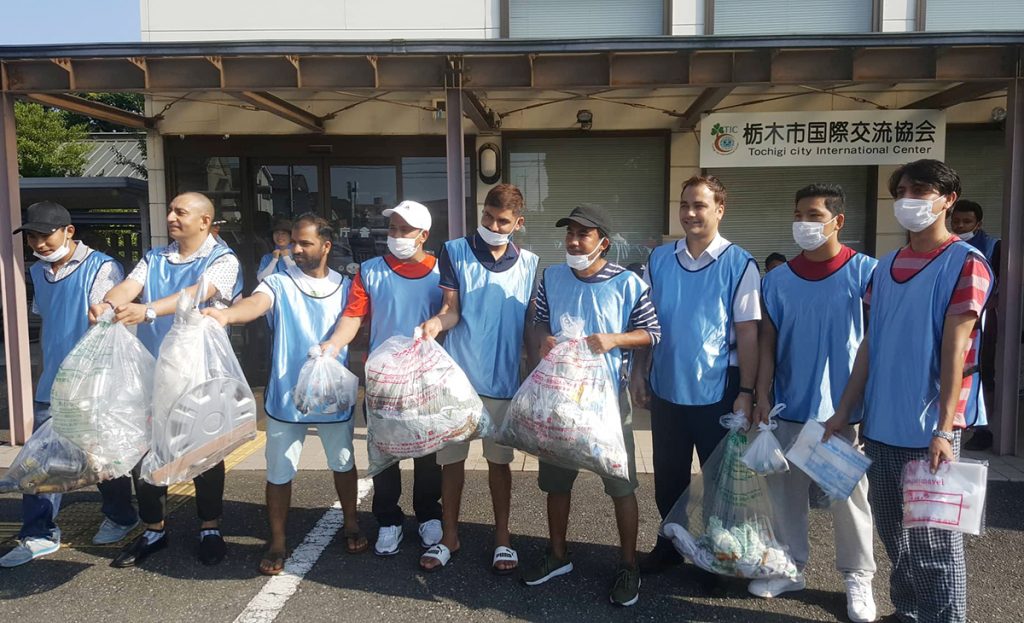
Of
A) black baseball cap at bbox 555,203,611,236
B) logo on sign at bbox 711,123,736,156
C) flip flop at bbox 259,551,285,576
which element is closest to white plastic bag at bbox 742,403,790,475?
black baseball cap at bbox 555,203,611,236

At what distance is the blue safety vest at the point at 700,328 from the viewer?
3.06 m

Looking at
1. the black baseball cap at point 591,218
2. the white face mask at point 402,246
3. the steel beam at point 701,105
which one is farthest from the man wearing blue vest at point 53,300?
the steel beam at point 701,105

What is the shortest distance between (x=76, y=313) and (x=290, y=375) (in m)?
1.19

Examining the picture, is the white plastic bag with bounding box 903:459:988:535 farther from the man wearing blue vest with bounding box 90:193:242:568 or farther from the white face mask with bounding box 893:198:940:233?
the man wearing blue vest with bounding box 90:193:242:568

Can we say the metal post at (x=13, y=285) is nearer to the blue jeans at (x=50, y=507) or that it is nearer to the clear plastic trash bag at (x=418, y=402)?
the blue jeans at (x=50, y=507)

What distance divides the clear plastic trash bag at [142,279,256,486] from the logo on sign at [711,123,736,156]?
222 inches

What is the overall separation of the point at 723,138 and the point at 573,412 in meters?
5.31

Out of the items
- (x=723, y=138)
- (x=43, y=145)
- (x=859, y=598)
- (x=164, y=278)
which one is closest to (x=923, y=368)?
(x=859, y=598)

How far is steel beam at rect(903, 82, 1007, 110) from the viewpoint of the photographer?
6289 millimetres

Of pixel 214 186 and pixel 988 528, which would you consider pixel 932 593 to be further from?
pixel 214 186

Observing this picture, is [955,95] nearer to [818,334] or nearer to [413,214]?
[818,334]

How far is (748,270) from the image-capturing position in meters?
3.06

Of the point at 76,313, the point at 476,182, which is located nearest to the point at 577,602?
the point at 76,313

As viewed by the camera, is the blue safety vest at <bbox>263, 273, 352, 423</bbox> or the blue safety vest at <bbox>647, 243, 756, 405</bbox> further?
the blue safety vest at <bbox>263, 273, 352, 423</bbox>
